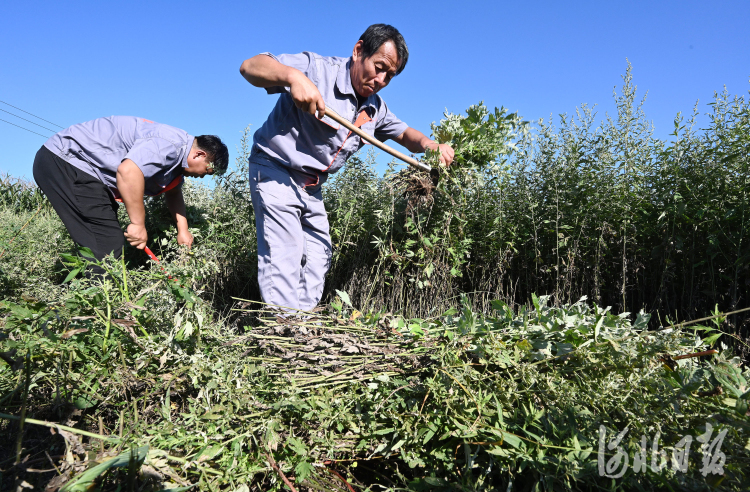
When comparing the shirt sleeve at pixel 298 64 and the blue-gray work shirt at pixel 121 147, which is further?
the blue-gray work shirt at pixel 121 147

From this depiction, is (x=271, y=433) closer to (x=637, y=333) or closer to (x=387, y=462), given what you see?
(x=387, y=462)

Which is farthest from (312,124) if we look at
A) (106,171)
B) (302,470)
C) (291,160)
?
(302,470)

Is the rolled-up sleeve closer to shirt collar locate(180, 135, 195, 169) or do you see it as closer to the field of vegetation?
shirt collar locate(180, 135, 195, 169)

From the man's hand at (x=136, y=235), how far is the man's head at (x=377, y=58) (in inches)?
78.2

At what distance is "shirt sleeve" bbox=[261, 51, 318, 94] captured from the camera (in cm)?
275

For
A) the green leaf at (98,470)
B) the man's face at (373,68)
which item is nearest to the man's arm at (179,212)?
the man's face at (373,68)

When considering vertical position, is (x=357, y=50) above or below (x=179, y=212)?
above

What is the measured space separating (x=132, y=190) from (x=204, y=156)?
768 millimetres

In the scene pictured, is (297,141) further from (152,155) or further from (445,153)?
(152,155)

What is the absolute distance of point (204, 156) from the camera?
3.81 m

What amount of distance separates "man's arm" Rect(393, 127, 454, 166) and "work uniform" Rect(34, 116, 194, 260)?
187cm

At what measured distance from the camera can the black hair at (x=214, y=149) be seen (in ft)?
12.6

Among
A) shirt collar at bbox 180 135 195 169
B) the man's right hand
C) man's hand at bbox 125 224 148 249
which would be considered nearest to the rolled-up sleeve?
shirt collar at bbox 180 135 195 169

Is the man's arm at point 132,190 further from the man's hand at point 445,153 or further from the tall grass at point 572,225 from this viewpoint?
the man's hand at point 445,153
